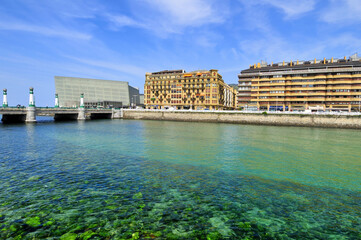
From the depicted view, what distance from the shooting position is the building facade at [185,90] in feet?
418

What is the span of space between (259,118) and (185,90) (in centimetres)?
5938

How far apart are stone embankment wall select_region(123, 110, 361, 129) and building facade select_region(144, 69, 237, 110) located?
24.5 metres

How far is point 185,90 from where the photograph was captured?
134 metres

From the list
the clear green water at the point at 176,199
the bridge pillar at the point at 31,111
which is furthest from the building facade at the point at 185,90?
the clear green water at the point at 176,199

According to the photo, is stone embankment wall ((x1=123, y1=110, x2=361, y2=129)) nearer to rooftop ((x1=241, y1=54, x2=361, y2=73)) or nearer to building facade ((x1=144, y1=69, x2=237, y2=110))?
building facade ((x1=144, y1=69, x2=237, y2=110))

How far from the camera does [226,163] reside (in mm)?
21109

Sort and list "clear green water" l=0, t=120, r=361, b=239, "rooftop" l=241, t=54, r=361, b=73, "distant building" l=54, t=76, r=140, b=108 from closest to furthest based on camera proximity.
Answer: "clear green water" l=0, t=120, r=361, b=239
"rooftop" l=241, t=54, r=361, b=73
"distant building" l=54, t=76, r=140, b=108

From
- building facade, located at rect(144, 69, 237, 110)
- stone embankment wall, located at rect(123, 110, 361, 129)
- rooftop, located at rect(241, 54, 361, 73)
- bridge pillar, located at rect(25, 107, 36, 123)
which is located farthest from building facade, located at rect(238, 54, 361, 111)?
bridge pillar, located at rect(25, 107, 36, 123)

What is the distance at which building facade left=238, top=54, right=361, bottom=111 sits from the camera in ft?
334

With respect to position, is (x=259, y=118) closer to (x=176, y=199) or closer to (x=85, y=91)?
(x=176, y=199)

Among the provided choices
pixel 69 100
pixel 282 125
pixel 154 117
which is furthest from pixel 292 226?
pixel 69 100

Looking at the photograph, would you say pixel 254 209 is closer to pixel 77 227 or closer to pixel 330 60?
pixel 77 227

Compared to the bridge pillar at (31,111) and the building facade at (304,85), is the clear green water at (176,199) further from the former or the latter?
the building facade at (304,85)

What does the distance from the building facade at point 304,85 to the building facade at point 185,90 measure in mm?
15560
